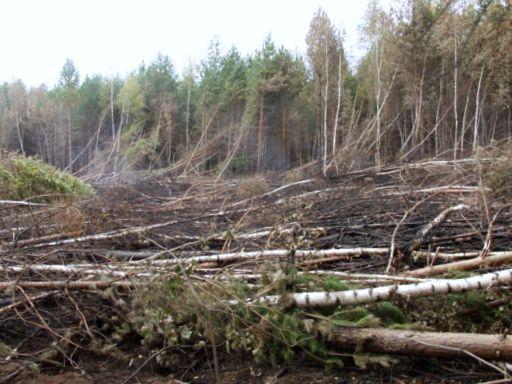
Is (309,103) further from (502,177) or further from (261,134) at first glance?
(502,177)

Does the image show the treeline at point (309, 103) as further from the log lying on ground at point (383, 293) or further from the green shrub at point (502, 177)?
the log lying on ground at point (383, 293)

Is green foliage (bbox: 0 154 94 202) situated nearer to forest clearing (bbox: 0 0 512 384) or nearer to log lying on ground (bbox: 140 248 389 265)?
forest clearing (bbox: 0 0 512 384)

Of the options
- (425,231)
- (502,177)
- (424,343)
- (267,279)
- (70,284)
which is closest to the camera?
(424,343)

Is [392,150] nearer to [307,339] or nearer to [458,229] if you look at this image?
[458,229]

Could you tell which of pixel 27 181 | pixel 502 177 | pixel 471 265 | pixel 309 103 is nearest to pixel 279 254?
pixel 471 265

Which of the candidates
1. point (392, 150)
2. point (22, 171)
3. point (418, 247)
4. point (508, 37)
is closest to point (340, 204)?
point (418, 247)

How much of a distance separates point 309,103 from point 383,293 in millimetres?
22857

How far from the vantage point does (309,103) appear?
82.1ft

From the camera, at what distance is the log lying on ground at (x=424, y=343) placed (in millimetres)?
2414

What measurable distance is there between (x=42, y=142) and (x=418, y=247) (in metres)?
28.3

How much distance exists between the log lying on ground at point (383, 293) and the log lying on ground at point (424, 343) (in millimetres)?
214

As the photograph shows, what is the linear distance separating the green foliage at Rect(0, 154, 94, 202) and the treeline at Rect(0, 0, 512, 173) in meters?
3.14

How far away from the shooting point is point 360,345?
261cm

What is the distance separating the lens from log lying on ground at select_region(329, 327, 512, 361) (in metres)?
2.41
